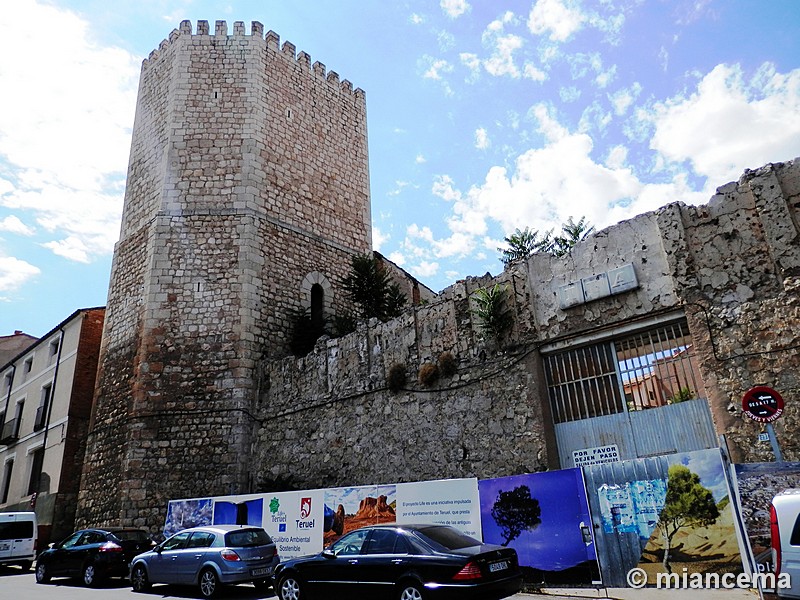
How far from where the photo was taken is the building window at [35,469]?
19.7 metres

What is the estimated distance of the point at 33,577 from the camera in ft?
42.9

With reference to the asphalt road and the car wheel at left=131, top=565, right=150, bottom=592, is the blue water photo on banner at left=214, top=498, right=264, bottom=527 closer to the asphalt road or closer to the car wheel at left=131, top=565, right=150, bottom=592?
the asphalt road

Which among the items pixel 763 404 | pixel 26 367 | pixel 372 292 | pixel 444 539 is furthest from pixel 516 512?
pixel 26 367

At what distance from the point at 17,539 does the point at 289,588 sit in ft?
35.6

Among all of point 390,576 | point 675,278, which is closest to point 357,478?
point 390,576

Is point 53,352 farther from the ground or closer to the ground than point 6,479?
farther from the ground

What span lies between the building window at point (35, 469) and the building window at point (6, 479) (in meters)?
2.04

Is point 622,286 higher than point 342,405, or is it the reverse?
point 622,286

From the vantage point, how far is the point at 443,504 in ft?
29.3

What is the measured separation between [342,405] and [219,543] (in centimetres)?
495

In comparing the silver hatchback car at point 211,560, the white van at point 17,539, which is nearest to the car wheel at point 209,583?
the silver hatchback car at point 211,560

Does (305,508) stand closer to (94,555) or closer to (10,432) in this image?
(94,555)

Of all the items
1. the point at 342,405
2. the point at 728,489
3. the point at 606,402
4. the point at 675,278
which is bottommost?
the point at 728,489

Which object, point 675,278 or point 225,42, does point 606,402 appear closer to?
point 675,278
